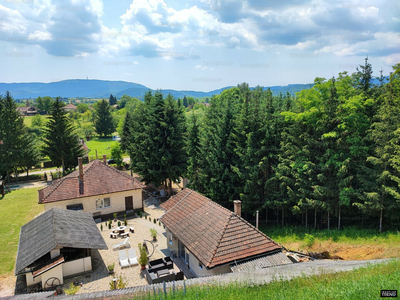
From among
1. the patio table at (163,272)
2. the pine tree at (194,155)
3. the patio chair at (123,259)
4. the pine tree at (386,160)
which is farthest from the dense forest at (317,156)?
the patio chair at (123,259)

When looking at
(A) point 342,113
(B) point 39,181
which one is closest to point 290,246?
(A) point 342,113

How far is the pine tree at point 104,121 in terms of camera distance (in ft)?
284

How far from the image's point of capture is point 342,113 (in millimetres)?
20094

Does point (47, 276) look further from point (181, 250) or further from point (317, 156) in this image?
point (317, 156)

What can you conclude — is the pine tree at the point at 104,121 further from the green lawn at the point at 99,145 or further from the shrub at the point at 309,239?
the shrub at the point at 309,239

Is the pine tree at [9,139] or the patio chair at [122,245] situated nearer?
the patio chair at [122,245]

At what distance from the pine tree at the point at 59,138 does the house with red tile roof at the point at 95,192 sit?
1351cm

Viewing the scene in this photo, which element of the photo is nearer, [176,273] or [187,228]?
[176,273]

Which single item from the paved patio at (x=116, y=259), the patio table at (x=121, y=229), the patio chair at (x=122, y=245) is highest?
the patio table at (x=121, y=229)

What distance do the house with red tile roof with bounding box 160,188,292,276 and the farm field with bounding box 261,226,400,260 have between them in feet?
15.7

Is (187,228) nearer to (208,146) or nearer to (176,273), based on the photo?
(176,273)

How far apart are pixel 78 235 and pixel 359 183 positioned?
65.0 ft

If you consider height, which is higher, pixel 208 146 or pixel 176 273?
pixel 208 146

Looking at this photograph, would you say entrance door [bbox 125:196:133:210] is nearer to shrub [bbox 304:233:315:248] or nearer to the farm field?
the farm field
